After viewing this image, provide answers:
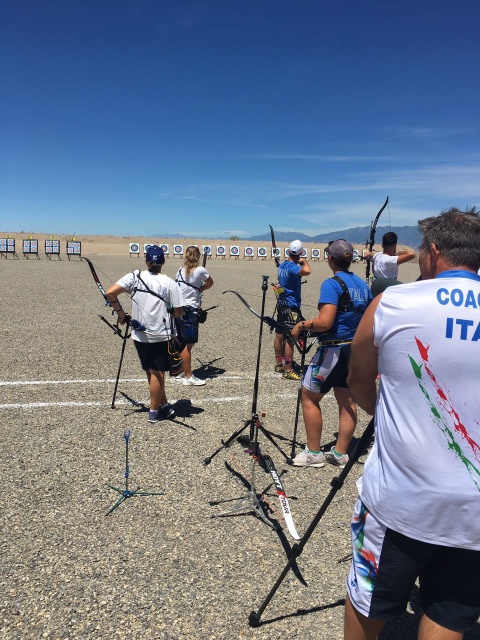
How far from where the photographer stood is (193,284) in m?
6.27

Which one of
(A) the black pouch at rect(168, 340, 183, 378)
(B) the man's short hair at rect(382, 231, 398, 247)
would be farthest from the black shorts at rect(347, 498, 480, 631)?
(B) the man's short hair at rect(382, 231, 398, 247)

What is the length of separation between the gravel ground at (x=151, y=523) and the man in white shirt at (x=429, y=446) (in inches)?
41.3

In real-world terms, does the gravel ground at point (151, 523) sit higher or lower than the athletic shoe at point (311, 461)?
lower

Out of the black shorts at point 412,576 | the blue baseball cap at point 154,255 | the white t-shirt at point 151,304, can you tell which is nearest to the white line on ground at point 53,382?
the white t-shirt at point 151,304

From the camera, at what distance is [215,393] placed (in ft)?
19.4

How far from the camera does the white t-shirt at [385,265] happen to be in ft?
20.2

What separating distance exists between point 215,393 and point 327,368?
2.47 metres

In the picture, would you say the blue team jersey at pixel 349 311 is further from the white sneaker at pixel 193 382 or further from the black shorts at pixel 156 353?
the white sneaker at pixel 193 382

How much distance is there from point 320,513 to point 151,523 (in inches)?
66.0

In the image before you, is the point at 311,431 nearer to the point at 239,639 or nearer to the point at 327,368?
the point at 327,368

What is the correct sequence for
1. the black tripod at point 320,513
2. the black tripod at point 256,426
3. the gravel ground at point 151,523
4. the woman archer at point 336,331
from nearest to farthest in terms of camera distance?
the black tripod at point 320,513 < the gravel ground at point 151,523 < the black tripod at point 256,426 < the woman archer at point 336,331

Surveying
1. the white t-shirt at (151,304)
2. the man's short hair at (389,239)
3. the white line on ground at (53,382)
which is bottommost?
the white line on ground at (53,382)

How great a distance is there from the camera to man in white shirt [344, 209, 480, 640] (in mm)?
1438

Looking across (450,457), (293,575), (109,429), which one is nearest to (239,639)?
(293,575)
